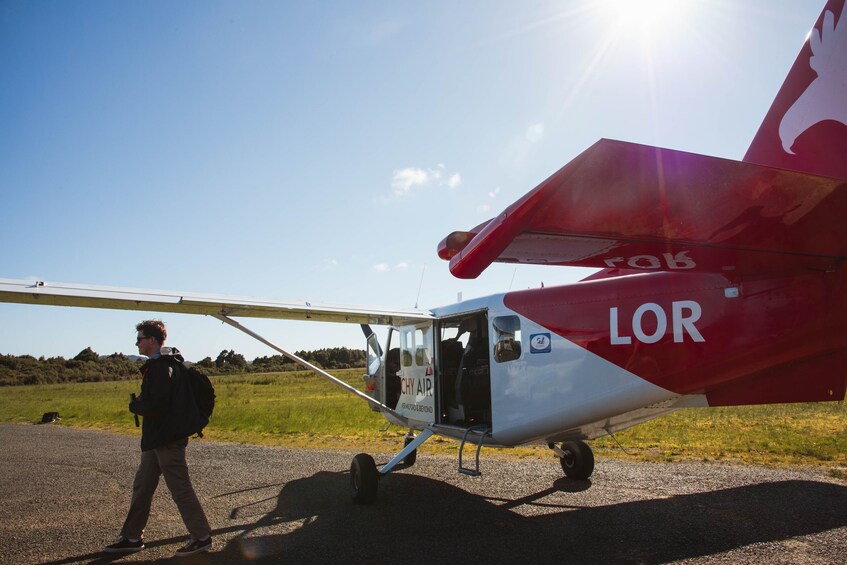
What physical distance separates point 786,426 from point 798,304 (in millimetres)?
9495

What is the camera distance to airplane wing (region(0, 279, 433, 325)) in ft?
17.7

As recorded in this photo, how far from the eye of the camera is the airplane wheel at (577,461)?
301 inches

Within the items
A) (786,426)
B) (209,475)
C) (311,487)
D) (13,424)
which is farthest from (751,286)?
(13,424)

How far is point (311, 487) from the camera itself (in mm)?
7645

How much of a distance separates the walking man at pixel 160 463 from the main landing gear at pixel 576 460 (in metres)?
4.85

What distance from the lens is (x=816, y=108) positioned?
3.90 meters

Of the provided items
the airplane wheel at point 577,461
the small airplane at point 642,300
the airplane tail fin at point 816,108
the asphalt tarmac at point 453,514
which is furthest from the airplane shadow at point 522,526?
the airplane tail fin at point 816,108

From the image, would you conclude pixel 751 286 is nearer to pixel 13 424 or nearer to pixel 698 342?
pixel 698 342

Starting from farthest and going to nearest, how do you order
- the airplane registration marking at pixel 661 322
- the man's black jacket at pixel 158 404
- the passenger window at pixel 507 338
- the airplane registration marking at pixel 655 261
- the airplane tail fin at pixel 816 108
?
the passenger window at pixel 507 338 → the airplane registration marking at pixel 661 322 → the man's black jacket at pixel 158 404 → the airplane tail fin at pixel 816 108 → the airplane registration marking at pixel 655 261

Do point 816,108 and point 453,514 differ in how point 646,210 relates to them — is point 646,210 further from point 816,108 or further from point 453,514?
point 453,514

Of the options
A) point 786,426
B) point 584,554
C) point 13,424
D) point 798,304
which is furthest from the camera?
point 13,424

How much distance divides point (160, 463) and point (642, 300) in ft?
16.1

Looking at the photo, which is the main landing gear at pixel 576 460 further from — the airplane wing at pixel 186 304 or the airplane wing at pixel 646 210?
the airplane wing at pixel 646 210

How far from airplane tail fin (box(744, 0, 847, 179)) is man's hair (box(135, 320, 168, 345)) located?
216 inches
